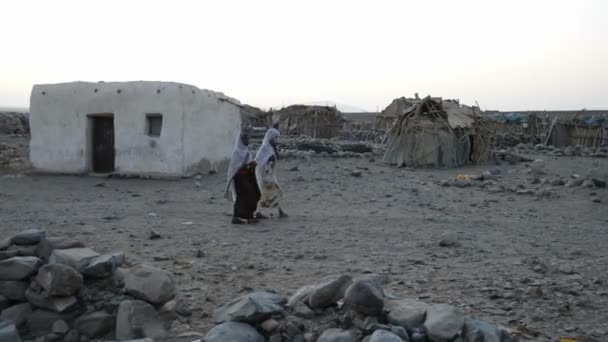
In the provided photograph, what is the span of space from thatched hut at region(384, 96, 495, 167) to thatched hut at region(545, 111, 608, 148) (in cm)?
895

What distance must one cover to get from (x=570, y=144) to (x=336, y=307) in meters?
23.8

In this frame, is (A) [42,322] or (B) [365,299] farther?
(A) [42,322]

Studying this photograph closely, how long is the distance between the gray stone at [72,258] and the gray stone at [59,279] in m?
0.14

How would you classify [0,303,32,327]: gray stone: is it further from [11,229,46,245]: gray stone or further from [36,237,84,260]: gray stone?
[11,229,46,245]: gray stone

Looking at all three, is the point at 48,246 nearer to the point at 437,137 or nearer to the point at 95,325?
the point at 95,325

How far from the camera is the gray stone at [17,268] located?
4121 millimetres

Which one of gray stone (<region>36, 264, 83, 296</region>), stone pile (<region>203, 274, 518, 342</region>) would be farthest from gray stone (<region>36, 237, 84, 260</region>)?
stone pile (<region>203, 274, 518, 342</region>)

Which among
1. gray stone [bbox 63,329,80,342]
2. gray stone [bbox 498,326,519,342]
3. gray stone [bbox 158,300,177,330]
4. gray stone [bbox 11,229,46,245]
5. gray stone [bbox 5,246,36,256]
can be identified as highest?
gray stone [bbox 11,229,46,245]

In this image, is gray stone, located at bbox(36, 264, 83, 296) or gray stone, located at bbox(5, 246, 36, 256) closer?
gray stone, located at bbox(36, 264, 83, 296)

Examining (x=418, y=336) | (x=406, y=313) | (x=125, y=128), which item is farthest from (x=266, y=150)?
(x=125, y=128)

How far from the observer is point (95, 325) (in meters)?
3.85

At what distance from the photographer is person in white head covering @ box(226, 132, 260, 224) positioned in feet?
24.3

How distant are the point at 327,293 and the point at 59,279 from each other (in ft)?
6.58

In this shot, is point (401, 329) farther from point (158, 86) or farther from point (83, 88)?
point (83, 88)
